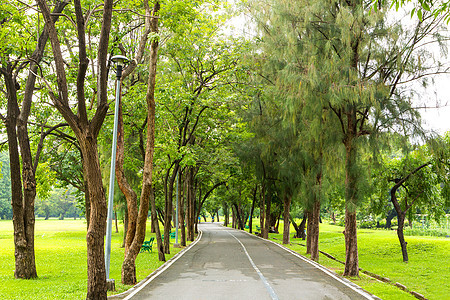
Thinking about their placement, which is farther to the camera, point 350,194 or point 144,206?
point 350,194

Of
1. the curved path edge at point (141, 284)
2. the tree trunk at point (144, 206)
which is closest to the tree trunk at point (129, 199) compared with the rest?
the tree trunk at point (144, 206)

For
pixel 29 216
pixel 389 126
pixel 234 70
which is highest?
pixel 234 70

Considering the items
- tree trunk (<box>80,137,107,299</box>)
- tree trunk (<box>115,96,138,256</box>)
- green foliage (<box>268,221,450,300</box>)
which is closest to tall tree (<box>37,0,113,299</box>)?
tree trunk (<box>80,137,107,299</box>)

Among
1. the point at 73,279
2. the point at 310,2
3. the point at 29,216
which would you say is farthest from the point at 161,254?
the point at 310,2

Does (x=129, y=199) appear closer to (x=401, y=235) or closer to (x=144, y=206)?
(x=144, y=206)

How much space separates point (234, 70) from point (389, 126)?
27.3 ft

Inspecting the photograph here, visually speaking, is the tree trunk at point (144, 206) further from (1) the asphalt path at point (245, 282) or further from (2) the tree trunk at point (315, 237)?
(2) the tree trunk at point (315, 237)

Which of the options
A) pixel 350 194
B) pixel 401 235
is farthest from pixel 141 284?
pixel 401 235

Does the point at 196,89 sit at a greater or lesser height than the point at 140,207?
greater

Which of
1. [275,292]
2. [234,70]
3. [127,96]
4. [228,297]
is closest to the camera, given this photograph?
[228,297]

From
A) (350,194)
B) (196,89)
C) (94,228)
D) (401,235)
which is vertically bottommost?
(401,235)

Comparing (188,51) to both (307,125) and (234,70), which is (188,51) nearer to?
(234,70)

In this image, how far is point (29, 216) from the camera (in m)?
12.9

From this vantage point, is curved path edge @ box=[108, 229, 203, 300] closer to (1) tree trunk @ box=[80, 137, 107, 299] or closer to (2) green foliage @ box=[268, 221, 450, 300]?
(1) tree trunk @ box=[80, 137, 107, 299]
